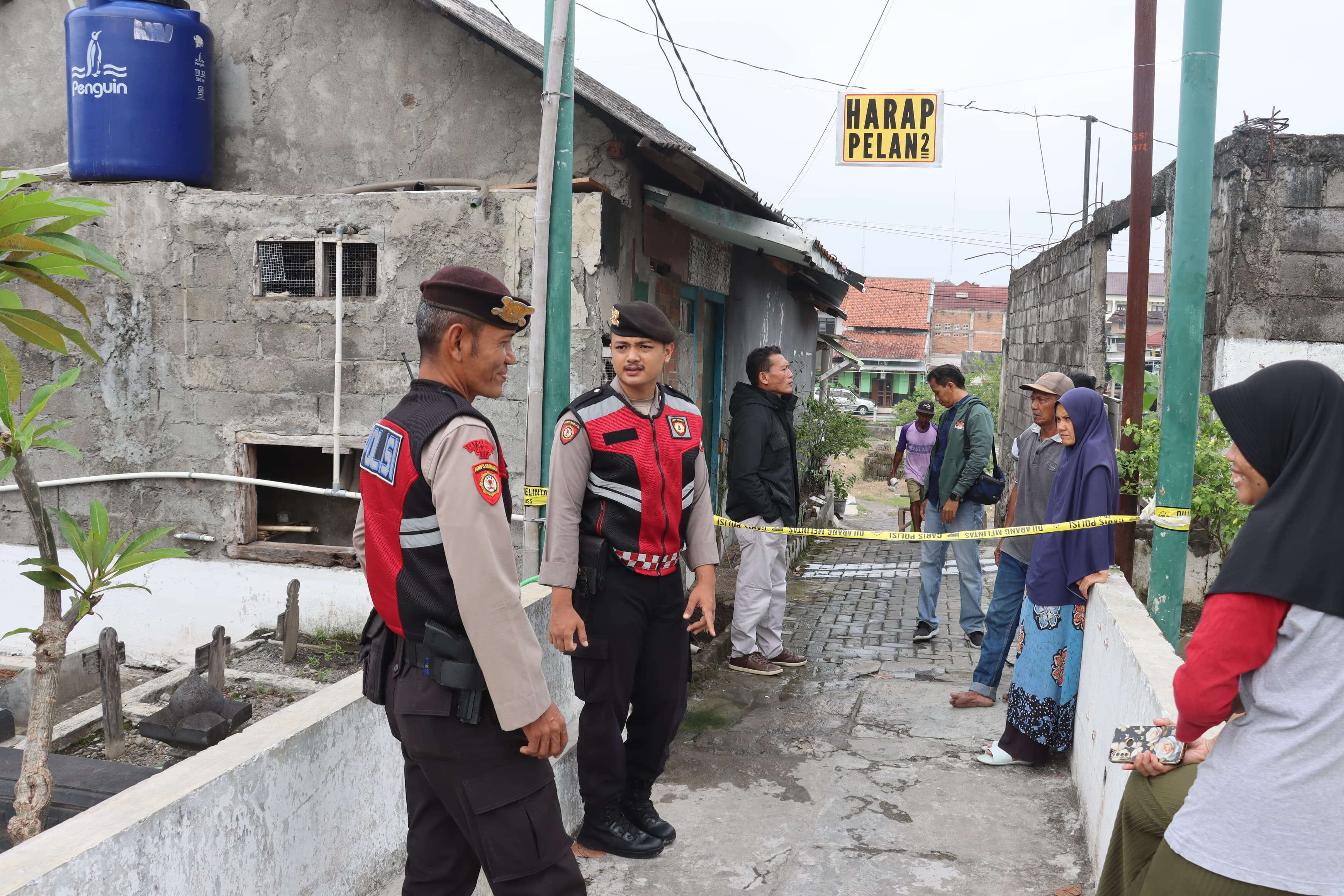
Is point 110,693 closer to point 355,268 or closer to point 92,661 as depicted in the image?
point 92,661

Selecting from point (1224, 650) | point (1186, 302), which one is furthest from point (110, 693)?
point (1186, 302)

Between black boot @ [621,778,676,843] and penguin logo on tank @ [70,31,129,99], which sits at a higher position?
penguin logo on tank @ [70,31,129,99]

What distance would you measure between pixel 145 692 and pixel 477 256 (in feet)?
10.4

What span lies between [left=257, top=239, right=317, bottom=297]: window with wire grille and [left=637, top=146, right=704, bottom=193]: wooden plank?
215 cm

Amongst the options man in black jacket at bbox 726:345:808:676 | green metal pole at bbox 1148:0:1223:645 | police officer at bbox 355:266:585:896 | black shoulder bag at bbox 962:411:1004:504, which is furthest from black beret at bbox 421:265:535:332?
black shoulder bag at bbox 962:411:1004:504

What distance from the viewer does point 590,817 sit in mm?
3545

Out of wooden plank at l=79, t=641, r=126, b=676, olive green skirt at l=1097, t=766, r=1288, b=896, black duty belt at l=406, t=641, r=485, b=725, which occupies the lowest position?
wooden plank at l=79, t=641, r=126, b=676

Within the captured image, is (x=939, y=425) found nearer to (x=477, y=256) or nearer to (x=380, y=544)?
(x=477, y=256)

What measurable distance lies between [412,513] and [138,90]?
5.16 m

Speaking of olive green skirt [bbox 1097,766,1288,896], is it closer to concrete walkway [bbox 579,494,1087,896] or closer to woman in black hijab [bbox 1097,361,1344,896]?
woman in black hijab [bbox 1097,361,1344,896]

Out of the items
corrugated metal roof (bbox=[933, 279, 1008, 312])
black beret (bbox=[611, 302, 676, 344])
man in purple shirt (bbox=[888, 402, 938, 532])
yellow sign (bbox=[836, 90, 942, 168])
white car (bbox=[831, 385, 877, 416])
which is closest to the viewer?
Result: black beret (bbox=[611, 302, 676, 344])

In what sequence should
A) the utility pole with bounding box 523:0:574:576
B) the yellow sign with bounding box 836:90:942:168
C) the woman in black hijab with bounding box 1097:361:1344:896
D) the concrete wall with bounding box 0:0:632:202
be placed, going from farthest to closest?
Answer: the yellow sign with bounding box 836:90:942:168 < the concrete wall with bounding box 0:0:632:202 < the utility pole with bounding box 523:0:574:576 < the woman in black hijab with bounding box 1097:361:1344:896

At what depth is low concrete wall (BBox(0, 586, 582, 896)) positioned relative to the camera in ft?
6.15

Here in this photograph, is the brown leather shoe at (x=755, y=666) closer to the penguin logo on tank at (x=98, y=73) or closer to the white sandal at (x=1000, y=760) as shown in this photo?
the white sandal at (x=1000, y=760)
